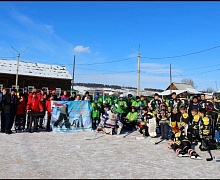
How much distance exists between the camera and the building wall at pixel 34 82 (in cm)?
3422

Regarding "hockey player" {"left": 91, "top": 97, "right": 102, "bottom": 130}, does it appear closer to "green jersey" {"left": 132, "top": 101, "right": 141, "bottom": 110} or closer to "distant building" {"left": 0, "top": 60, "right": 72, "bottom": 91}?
"green jersey" {"left": 132, "top": 101, "right": 141, "bottom": 110}

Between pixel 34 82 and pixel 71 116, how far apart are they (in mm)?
27691

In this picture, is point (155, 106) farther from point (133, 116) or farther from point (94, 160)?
point (94, 160)

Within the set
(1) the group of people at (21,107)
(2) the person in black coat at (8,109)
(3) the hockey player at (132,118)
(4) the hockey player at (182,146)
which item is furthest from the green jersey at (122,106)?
(2) the person in black coat at (8,109)

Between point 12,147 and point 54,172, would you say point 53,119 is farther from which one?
point 54,172

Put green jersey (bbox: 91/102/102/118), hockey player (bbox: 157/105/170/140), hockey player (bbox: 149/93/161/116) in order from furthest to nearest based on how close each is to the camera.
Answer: green jersey (bbox: 91/102/102/118) < hockey player (bbox: 149/93/161/116) < hockey player (bbox: 157/105/170/140)

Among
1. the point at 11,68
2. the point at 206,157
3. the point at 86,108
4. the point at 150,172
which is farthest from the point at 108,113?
the point at 11,68

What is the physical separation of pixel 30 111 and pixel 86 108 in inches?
93.8

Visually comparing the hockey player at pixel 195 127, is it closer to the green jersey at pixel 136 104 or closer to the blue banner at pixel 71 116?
the green jersey at pixel 136 104

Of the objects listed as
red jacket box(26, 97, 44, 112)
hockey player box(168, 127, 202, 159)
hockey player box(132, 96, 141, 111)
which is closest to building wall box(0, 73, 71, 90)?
red jacket box(26, 97, 44, 112)

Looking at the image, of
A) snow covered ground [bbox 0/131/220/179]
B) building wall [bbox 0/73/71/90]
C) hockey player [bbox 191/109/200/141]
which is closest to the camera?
snow covered ground [bbox 0/131/220/179]

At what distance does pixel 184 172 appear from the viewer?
5.09 m

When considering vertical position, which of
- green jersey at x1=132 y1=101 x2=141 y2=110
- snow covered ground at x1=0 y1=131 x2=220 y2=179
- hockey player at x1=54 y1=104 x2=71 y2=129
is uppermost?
green jersey at x1=132 y1=101 x2=141 y2=110

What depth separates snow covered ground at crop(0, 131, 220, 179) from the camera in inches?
191
